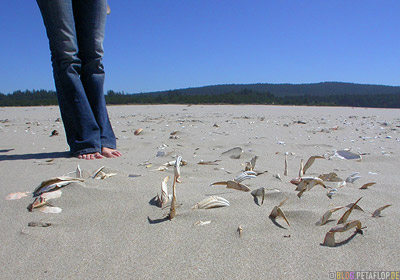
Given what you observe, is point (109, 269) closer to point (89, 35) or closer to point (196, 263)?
point (196, 263)

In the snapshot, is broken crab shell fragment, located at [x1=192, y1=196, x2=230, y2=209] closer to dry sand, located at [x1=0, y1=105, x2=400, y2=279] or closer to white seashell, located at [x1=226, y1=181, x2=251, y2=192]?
dry sand, located at [x1=0, y1=105, x2=400, y2=279]

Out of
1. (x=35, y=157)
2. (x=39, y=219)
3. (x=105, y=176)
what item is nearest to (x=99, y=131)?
(x=35, y=157)

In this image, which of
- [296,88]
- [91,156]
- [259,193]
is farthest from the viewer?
[296,88]

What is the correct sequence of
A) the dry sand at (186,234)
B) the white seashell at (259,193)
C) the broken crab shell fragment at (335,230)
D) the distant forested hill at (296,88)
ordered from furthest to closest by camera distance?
the distant forested hill at (296,88), the white seashell at (259,193), the broken crab shell fragment at (335,230), the dry sand at (186,234)

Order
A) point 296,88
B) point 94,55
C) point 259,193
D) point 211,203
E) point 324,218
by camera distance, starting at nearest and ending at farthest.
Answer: point 324,218 → point 211,203 → point 259,193 → point 94,55 → point 296,88

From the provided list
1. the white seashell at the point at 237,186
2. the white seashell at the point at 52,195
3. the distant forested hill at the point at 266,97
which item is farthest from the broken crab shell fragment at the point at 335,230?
the distant forested hill at the point at 266,97

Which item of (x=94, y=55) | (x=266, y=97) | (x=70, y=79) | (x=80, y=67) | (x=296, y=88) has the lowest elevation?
(x=266, y=97)

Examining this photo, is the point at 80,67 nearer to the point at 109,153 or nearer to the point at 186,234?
the point at 109,153

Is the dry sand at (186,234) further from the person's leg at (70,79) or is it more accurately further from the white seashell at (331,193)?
the person's leg at (70,79)

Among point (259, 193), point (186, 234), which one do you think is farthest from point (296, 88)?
point (186, 234)

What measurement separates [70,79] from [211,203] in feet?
6.13

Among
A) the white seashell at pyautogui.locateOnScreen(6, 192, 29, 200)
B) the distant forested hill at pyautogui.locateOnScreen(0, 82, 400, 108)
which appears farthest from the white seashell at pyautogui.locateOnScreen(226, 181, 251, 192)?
the distant forested hill at pyautogui.locateOnScreen(0, 82, 400, 108)

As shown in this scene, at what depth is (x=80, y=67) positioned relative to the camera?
2.82 metres

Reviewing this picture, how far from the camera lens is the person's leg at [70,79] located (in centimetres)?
254
